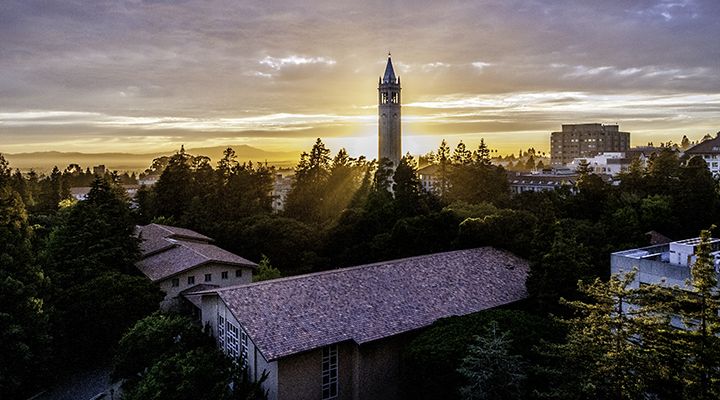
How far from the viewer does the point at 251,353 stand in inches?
675

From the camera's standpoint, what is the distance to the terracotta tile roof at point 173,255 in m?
29.2

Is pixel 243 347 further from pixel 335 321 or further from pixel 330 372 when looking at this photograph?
pixel 335 321

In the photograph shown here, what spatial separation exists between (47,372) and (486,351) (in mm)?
17549

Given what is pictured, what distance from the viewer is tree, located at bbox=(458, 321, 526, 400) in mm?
14414

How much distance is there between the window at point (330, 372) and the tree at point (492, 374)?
429 cm

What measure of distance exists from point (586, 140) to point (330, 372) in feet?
401

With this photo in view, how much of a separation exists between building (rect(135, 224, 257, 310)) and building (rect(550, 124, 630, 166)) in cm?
10789

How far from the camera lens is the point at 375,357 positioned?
18016 millimetres

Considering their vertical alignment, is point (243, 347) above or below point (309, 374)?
above

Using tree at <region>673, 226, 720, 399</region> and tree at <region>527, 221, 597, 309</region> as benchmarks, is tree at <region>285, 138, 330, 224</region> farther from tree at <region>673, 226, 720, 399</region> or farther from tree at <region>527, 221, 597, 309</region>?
tree at <region>673, 226, 720, 399</region>

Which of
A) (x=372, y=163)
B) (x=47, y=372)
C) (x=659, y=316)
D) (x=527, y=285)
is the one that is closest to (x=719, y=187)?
(x=527, y=285)

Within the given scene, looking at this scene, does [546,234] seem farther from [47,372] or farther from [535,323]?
[47,372]

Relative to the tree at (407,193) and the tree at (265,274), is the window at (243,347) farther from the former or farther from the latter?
the tree at (407,193)

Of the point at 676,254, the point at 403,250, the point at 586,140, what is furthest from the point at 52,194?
the point at 586,140
